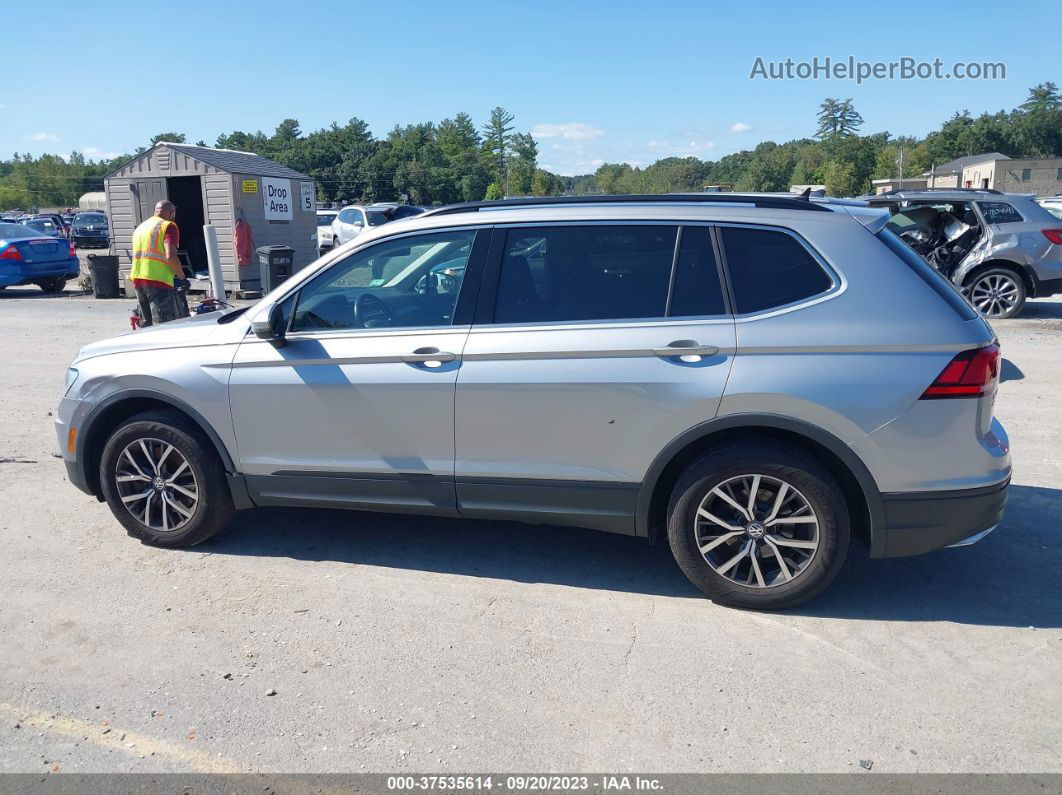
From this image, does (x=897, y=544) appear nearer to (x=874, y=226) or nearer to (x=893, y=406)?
(x=893, y=406)

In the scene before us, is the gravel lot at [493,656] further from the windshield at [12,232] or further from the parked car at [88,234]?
the parked car at [88,234]

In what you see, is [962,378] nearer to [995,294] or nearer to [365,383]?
[365,383]

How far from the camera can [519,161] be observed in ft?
211

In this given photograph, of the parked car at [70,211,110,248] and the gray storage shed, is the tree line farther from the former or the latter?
the gray storage shed

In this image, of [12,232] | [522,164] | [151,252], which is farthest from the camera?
[522,164]

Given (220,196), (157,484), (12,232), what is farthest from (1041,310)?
(12,232)

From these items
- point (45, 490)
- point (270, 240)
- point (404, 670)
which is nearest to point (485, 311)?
point (404, 670)

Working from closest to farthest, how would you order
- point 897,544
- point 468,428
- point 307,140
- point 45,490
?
point 897,544
point 468,428
point 45,490
point 307,140

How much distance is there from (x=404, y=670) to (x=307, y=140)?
81.1 meters

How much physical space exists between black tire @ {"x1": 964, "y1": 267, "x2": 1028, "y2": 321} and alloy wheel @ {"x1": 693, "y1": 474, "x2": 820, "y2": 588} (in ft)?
32.6

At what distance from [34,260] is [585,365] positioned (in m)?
18.6

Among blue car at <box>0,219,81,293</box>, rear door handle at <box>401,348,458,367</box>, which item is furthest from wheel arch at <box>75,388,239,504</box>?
blue car at <box>0,219,81,293</box>

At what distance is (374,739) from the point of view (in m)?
3.23

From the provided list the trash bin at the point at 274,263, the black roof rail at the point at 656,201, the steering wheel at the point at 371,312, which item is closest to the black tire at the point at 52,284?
the trash bin at the point at 274,263
